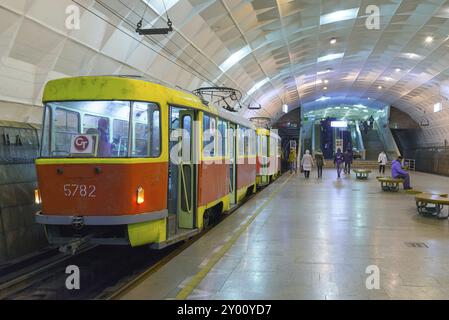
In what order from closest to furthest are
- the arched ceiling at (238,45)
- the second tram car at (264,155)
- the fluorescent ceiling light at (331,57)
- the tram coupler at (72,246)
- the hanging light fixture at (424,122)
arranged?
the tram coupler at (72,246) → the arched ceiling at (238,45) → the second tram car at (264,155) → the fluorescent ceiling light at (331,57) → the hanging light fixture at (424,122)

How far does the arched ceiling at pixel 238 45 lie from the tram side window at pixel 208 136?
3.10 meters

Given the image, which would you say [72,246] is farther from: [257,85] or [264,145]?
[257,85]

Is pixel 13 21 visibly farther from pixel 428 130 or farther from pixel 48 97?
pixel 428 130

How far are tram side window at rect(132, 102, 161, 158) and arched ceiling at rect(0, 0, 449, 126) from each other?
10.5 ft

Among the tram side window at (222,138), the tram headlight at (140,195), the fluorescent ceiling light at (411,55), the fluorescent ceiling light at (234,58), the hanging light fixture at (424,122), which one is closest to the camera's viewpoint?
the tram headlight at (140,195)

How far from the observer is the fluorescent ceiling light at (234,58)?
18234 mm

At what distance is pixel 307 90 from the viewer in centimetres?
3594

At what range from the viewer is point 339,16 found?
1752cm

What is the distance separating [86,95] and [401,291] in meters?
5.02

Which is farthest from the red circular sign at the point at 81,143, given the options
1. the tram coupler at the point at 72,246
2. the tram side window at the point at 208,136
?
the tram side window at the point at 208,136

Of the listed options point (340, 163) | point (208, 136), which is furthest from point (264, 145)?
point (208, 136)

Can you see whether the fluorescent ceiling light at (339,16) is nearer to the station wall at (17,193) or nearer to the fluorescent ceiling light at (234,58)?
the fluorescent ceiling light at (234,58)

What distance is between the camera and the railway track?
247 inches
